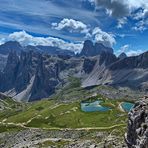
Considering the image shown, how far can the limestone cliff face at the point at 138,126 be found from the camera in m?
47.8

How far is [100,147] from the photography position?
99.0m

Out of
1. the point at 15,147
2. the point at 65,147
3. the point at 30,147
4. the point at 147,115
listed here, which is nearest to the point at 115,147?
the point at 147,115

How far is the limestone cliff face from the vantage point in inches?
1881

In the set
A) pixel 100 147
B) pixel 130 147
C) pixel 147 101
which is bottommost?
pixel 100 147

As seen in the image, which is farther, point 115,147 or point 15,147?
point 15,147

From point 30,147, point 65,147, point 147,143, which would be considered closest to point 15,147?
point 30,147

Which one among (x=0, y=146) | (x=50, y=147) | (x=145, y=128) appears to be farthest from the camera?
(x=0, y=146)

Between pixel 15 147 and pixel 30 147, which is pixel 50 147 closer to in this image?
pixel 30 147

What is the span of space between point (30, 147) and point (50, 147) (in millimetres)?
11599

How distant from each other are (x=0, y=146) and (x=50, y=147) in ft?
205

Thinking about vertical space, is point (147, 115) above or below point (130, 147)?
above

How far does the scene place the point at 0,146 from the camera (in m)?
193

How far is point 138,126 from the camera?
5219cm

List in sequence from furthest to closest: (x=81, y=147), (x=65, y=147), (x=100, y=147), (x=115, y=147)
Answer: (x=65, y=147), (x=81, y=147), (x=100, y=147), (x=115, y=147)
